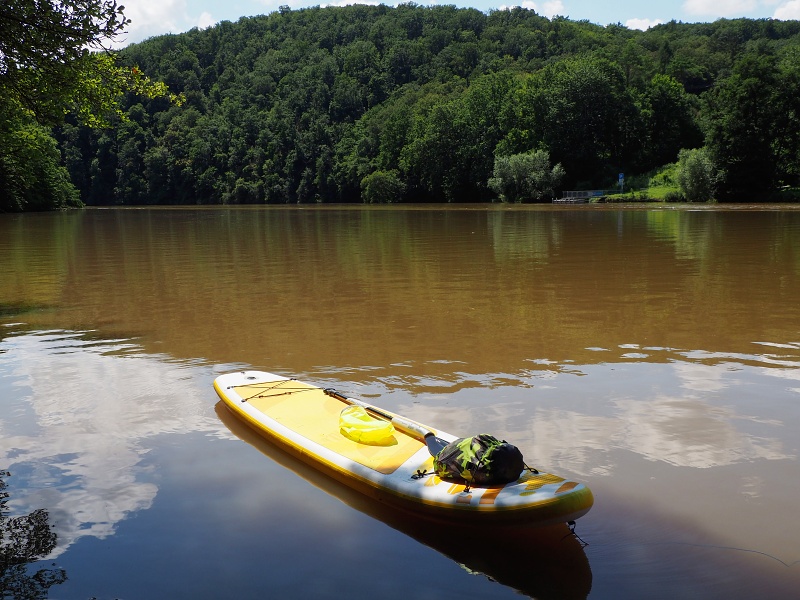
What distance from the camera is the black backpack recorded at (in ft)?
19.0

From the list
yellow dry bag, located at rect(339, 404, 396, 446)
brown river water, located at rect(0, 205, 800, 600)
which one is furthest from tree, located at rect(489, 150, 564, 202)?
yellow dry bag, located at rect(339, 404, 396, 446)

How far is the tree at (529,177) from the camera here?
7206cm

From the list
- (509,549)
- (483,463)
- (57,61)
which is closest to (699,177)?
(57,61)

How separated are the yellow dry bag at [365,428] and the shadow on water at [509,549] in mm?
579

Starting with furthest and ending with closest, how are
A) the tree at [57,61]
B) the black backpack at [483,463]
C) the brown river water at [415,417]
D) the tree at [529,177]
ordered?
the tree at [529,177] → the tree at [57,61] → the black backpack at [483,463] → the brown river water at [415,417]

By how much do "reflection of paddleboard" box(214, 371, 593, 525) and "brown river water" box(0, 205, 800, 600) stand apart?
187mm

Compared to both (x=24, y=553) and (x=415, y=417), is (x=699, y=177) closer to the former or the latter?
(x=415, y=417)

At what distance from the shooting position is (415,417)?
8.00 m

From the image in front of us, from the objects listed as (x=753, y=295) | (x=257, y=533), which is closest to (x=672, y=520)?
(x=257, y=533)

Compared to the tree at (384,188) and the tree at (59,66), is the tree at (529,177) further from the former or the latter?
the tree at (59,66)

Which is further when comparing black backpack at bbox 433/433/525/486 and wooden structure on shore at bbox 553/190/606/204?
wooden structure on shore at bbox 553/190/606/204

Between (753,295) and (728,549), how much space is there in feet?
32.9

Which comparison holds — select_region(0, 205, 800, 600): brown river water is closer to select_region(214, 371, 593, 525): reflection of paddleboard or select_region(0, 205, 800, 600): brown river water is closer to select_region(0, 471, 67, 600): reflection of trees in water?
select_region(0, 471, 67, 600): reflection of trees in water

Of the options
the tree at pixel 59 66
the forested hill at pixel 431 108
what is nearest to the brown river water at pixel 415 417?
the tree at pixel 59 66
